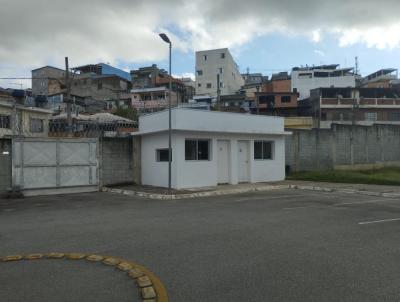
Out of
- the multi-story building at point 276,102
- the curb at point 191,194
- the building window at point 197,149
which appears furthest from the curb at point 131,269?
the multi-story building at point 276,102

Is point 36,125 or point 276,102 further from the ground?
point 276,102

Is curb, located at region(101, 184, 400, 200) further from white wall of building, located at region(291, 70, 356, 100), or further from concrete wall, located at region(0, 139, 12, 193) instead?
white wall of building, located at region(291, 70, 356, 100)

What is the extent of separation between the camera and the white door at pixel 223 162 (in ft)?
69.2

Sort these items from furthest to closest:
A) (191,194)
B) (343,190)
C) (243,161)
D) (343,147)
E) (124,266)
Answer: (343,147)
(243,161)
(343,190)
(191,194)
(124,266)

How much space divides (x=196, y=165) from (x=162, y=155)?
2.01 metres

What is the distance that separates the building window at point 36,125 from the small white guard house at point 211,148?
61.7 ft

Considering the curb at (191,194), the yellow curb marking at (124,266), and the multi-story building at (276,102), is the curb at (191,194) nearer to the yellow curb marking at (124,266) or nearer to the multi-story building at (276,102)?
the yellow curb marking at (124,266)

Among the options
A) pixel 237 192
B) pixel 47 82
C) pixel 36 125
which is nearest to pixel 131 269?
pixel 237 192

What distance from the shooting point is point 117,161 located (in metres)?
20.9

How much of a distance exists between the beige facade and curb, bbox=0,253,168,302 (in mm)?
28201

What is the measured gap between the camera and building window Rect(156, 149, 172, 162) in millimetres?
20125

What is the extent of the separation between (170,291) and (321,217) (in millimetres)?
6865

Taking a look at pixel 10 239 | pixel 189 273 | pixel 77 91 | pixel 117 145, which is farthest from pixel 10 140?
pixel 77 91

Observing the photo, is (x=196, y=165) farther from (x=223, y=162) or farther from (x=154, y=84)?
(x=154, y=84)
